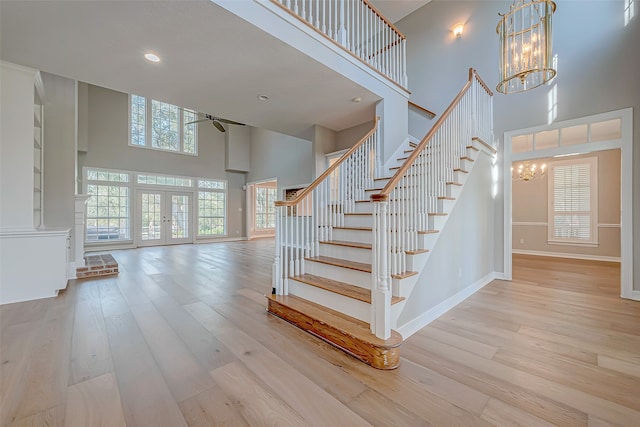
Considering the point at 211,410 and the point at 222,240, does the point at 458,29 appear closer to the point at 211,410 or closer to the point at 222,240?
the point at 211,410

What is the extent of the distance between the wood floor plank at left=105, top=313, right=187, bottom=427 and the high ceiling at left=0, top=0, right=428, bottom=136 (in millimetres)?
2843

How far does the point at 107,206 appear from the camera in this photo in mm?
7234

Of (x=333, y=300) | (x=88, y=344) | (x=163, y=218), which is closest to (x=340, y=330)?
(x=333, y=300)

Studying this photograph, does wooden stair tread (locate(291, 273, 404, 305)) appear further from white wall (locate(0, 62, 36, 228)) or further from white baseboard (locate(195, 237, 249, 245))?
white baseboard (locate(195, 237, 249, 245))

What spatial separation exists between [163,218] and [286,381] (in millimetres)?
8237

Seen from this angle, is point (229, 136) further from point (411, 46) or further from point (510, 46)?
point (510, 46)

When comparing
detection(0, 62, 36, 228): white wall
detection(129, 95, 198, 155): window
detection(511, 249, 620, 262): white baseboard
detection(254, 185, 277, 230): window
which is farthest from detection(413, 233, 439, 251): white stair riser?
detection(254, 185, 277, 230): window

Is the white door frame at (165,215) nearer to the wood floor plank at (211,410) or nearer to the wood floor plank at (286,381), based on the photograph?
the wood floor plank at (286,381)

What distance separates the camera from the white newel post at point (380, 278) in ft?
5.96

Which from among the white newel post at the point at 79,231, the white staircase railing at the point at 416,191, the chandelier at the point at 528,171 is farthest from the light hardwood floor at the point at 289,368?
the chandelier at the point at 528,171

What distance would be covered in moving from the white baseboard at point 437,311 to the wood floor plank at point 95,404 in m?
1.88

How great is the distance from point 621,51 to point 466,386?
461cm

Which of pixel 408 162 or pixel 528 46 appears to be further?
pixel 528 46

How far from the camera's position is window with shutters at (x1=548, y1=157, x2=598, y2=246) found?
5.92m
